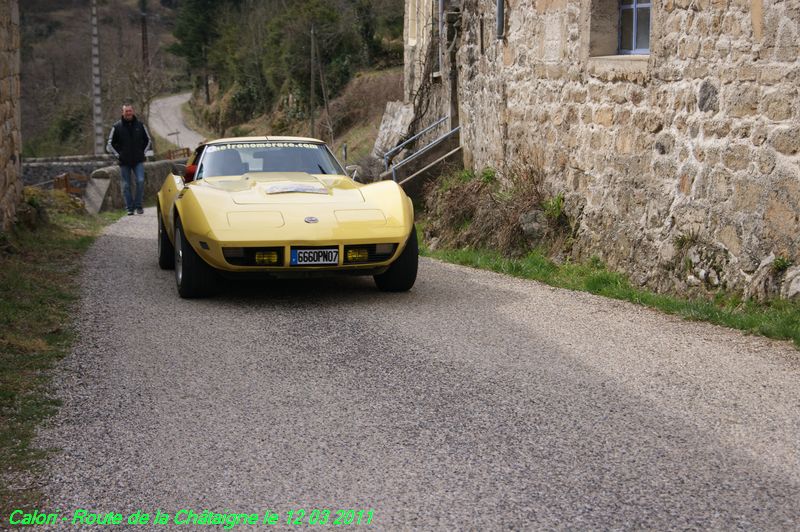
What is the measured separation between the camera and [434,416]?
4688 mm

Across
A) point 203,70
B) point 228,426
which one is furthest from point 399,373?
point 203,70

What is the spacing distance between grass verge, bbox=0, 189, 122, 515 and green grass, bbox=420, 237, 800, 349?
409 cm

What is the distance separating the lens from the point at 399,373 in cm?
548

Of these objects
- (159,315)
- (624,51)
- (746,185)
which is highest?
(624,51)

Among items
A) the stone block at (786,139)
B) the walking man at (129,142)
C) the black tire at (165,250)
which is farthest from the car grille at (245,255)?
the walking man at (129,142)

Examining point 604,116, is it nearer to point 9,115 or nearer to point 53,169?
point 9,115

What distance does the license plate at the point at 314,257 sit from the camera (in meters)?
7.40

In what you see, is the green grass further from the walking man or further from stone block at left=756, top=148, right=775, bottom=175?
the walking man

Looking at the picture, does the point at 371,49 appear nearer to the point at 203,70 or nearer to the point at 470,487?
the point at 203,70

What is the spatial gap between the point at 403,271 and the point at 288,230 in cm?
108

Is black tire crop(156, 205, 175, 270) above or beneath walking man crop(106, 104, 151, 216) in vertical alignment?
beneath

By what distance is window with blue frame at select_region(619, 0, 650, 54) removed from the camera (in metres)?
9.24

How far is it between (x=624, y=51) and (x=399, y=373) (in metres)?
5.44

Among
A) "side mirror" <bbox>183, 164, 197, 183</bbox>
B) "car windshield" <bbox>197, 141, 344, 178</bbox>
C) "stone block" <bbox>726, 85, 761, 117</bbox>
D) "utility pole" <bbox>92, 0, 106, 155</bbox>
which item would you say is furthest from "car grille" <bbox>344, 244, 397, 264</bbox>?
"utility pole" <bbox>92, 0, 106, 155</bbox>
